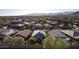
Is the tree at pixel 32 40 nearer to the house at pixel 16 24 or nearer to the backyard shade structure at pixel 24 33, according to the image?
the backyard shade structure at pixel 24 33

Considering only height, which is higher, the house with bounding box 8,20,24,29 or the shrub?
the house with bounding box 8,20,24,29

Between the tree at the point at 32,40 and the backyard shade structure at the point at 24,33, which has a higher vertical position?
the backyard shade structure at the point at 24,33

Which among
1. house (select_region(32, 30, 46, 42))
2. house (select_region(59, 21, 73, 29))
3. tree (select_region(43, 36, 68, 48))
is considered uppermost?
house (select_region(59, 21, 73, 29))

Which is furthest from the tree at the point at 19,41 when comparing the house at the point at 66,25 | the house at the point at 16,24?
the house at the point at 66,25

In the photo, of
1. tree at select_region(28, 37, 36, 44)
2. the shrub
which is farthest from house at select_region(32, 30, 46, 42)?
the shrub

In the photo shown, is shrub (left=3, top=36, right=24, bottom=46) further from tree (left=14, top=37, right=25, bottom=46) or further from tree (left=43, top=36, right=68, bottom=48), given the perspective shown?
tree (left=43, top=36, right=68, bottom=48)

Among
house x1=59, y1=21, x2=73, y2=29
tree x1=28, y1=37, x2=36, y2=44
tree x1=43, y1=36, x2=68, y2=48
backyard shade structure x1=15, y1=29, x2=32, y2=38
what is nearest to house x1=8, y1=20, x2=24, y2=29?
backyard shade structure x1=15, y1=29, x2=32, y2=38

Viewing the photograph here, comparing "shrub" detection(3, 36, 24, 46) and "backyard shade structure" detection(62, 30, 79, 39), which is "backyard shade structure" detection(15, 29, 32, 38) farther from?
"backyard shade structure" detection(62, 30, 79, 39)

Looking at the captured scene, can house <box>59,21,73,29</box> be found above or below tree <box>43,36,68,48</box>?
above
